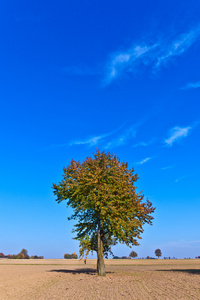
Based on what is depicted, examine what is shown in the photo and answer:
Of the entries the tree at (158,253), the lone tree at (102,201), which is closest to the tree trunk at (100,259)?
the lone tree at (102,201)

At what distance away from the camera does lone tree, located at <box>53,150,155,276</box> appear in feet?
103

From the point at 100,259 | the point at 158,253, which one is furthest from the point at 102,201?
the point at 158,253

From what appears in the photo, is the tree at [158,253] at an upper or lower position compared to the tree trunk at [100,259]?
upper

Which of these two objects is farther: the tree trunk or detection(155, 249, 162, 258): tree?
detection(155, 249, 162, 258): tree

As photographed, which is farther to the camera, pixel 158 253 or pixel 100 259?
pixel 158 253

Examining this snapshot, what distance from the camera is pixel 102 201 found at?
31.2 meters

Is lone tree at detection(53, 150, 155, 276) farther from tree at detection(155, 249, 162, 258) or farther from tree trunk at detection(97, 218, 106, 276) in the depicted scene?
tree at detection(155, 249, 162, 258)

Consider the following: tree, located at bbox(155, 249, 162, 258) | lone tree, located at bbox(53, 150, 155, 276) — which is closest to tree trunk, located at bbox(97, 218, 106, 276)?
lone tree, located at bbox(53, 150, 155, 276)

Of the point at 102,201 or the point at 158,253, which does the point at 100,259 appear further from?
the point at 158,253

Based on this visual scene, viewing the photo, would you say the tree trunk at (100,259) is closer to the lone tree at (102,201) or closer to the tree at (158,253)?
the lone tree at (102,201)

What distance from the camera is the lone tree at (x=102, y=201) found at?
3153 centimetres

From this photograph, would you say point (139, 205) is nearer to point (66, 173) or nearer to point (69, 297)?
point (66, 173)

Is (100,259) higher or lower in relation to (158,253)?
lower

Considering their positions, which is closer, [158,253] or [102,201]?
[102,201]
